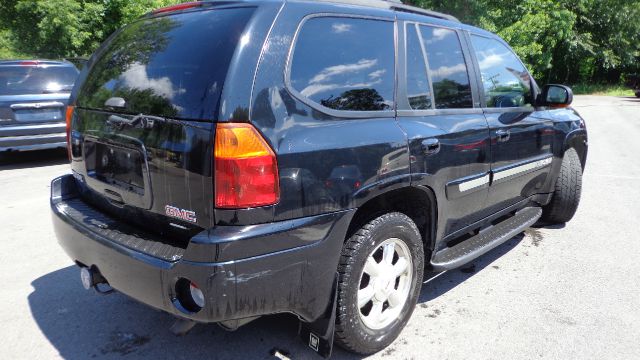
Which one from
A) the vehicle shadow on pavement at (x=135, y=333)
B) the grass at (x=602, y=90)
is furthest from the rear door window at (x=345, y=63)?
the grass at (x=602, y=90)

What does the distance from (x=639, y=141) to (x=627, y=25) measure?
28154 mm

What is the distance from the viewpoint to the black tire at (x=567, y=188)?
184 inches

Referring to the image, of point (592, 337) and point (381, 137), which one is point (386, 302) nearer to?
point (381, 137)

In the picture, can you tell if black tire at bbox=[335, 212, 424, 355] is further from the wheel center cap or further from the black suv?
the wheel center cap

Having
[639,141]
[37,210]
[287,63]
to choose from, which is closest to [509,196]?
[287,63]

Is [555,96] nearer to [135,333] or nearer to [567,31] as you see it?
[135,333]

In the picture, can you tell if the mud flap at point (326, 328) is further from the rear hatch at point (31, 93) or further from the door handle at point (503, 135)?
the rear hatch at point (31, 93)

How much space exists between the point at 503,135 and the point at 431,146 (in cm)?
100

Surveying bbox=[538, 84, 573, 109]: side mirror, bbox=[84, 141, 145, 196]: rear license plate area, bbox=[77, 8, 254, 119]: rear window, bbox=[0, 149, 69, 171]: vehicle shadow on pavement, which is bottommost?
bbox=[0, 149, 69, 171]: vehicle shadow on pavement

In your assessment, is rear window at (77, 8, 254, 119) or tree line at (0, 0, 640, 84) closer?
rear window at (77, 8, 254, 119)

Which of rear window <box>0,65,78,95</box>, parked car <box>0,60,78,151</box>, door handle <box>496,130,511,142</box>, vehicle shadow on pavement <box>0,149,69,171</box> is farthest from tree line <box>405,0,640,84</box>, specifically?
door handle <box>496,130,511,142</box>

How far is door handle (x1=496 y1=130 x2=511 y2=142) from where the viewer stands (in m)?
3.47

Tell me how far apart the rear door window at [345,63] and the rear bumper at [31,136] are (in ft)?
22.4

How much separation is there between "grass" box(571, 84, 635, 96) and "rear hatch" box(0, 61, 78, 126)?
35.3 meters
